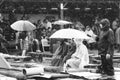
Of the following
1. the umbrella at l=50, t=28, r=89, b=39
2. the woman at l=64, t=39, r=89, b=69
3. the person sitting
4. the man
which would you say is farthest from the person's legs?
the person sitting

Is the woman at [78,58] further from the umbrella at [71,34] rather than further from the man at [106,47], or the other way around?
the man at [106,47]

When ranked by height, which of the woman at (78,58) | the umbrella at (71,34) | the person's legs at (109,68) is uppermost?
the umbrella at (71,34)

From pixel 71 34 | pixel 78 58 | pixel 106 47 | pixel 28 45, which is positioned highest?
pixel 28 45

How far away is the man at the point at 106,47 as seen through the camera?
351 inches

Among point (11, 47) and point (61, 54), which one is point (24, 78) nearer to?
point (61, 54)

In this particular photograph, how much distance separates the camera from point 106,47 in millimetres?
9812

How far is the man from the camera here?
8906 millimetres

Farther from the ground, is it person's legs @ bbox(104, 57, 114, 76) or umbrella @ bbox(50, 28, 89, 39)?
umbrella @ bbox(50, 28, 89, 39)

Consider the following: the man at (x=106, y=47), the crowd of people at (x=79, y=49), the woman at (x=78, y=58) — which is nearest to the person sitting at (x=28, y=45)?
the crowd of people at (x=79, y=49)

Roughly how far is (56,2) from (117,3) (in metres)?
3.84

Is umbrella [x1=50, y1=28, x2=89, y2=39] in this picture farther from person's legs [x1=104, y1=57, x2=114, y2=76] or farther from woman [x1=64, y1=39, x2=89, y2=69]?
person's legs [x1=104, y1=57, x2=114, y2=76]

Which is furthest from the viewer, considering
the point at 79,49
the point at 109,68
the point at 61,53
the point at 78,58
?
the point at 61,53

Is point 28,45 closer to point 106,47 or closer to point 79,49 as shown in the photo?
point 79,49

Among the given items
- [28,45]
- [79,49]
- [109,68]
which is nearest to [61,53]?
[79,49]
